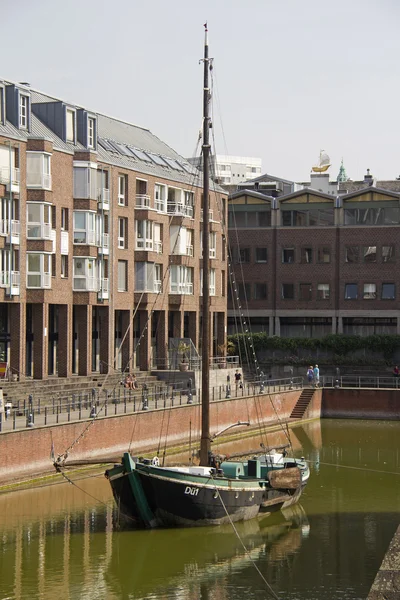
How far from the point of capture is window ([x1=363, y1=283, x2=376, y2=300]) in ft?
321

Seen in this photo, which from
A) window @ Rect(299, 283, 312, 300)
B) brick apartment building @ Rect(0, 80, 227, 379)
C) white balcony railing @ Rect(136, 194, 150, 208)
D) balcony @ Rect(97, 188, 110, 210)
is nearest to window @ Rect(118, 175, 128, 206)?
brick apartment building @ Rect(0, 80, 227, 379)

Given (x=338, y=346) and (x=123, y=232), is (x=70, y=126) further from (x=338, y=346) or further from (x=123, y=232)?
(x=338, y=346)

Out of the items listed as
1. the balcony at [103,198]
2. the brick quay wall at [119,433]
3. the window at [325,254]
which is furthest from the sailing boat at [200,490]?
the window at [325,254]

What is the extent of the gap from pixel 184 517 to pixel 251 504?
3.17 meters

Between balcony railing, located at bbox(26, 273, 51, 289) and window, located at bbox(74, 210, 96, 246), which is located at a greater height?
window, located at bbox(74, 210, 96, 246)

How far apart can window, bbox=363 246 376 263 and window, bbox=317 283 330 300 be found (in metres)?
4.11

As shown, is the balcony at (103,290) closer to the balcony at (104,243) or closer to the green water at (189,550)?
the balcony at (104,243)

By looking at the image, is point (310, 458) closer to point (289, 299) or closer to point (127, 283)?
point (127, 283)

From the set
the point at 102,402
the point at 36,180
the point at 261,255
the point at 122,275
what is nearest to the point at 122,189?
the point at 122,275

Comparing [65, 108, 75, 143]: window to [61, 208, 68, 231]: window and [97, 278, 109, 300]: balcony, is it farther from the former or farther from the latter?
[97, 278, 109, 300]: balcony

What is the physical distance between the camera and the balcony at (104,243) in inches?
2725

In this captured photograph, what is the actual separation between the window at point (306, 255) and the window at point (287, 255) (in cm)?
91

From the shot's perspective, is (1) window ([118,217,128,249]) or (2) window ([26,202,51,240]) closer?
(2) window ([26,202,51,240])

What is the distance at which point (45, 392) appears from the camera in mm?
60469
